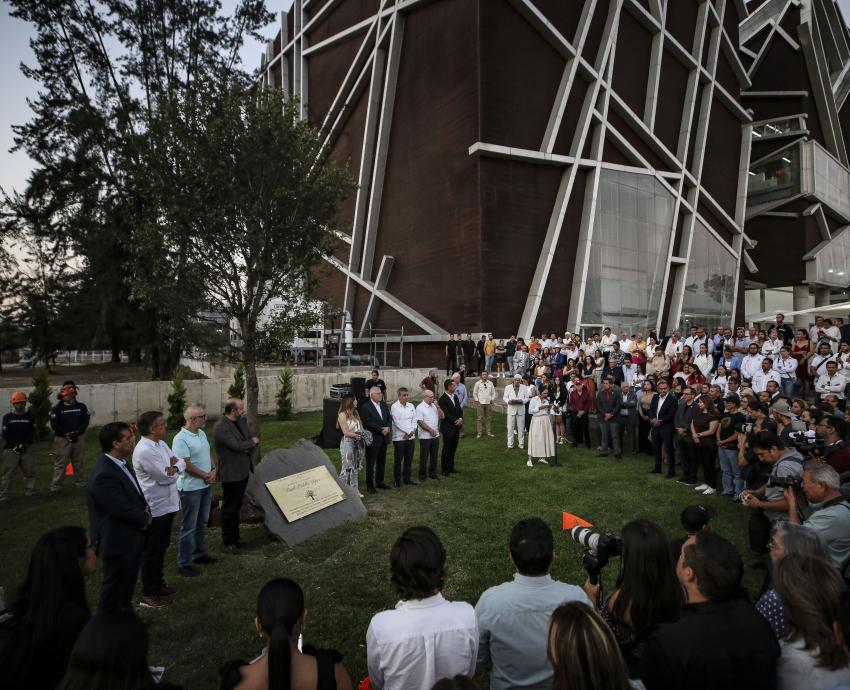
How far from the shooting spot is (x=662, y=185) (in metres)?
26.9

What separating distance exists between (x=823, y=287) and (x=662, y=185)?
789 inches

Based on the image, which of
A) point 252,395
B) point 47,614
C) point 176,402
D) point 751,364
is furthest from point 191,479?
point 751,364

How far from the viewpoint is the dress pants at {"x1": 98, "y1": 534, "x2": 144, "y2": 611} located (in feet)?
14.1

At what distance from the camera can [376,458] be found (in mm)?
9242

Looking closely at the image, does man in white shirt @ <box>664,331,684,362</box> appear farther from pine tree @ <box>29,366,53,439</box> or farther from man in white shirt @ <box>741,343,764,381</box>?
pine tree @ <box>29,366,53,439</box>

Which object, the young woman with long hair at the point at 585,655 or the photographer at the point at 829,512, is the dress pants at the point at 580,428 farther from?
the young woman with long hair at the point at 585,655

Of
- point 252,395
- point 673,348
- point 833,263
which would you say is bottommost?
point 252,395

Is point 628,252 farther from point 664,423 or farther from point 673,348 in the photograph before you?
point 664,423

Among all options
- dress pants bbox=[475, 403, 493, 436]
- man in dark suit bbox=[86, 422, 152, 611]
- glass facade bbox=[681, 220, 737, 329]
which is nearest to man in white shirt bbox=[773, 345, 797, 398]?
dress pants bbox=[475, 403, 493, 436]

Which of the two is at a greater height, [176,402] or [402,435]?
[402,435]

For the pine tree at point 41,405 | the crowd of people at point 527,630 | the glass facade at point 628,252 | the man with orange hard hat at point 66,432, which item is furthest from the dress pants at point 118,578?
the glass facade at point 628,252

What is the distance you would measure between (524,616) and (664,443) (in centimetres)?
942

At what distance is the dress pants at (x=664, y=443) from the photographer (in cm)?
1010

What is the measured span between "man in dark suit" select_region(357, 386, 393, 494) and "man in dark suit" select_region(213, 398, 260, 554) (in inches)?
111
